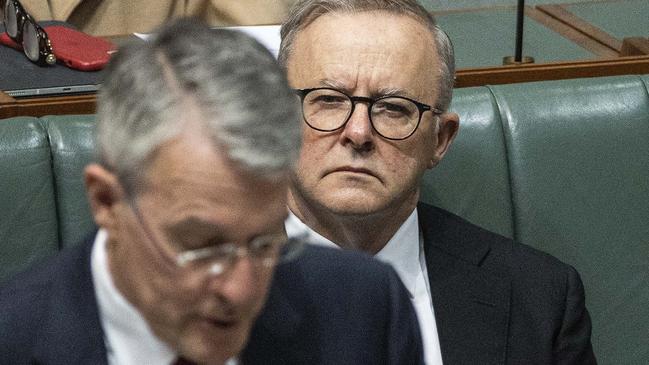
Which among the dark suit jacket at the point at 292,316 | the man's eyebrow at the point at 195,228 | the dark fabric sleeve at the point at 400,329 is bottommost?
the dark fabric sleeve at the point at 400,329

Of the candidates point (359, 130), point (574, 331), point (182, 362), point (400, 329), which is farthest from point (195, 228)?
point (574, 331)

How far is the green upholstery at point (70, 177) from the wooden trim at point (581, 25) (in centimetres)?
102

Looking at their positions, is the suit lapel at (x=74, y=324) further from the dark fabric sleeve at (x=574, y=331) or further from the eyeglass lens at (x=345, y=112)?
the dark fabric sleeve at (x=574, y=331)

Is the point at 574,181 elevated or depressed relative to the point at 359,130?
depressed

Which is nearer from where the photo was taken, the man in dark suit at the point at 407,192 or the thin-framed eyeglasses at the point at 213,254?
the thin-framed eyeglasses at the point at 213,254

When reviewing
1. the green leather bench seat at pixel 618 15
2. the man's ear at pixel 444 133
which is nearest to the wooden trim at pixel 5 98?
the man's ear at pixel 444 133

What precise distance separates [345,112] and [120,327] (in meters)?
0.74

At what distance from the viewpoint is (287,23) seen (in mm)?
1803

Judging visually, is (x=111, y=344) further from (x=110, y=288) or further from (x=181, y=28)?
(x=181, y=28)

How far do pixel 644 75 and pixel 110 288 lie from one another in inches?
49.6

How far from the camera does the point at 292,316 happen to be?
1087 mm

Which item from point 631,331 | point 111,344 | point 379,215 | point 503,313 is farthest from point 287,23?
point 111,344

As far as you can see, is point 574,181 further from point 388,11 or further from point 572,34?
point 572,34

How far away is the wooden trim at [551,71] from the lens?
6.72 feet
